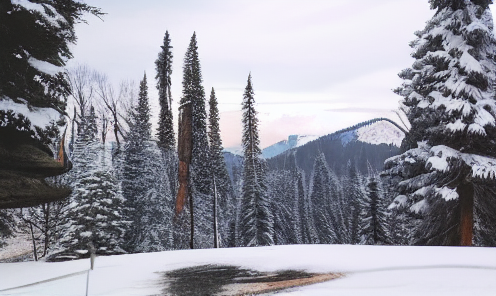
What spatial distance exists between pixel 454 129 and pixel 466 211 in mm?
2864

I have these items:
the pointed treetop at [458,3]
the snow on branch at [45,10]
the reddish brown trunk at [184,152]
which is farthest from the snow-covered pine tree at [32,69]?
the reddish brown trunk at [184,152]

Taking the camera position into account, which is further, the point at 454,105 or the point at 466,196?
the point at 466,196

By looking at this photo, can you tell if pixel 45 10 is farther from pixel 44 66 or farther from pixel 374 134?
pixel 374 134

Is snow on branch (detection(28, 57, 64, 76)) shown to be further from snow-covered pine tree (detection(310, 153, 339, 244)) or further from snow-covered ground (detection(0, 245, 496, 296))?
snow-covered pine tree (detection(310, 153, 339, 244))

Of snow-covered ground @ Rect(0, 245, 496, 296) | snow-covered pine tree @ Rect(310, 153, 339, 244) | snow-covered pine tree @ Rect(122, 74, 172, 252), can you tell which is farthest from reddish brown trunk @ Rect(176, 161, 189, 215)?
snow-covered pine tree @ Rect(310, 153, 339, 244)

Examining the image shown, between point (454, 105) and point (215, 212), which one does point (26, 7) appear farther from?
point (215, 212)

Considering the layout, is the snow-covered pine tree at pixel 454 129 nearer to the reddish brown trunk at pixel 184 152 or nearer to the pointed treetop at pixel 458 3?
the pointed treetop at pixel 458 3

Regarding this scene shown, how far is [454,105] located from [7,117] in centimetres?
1147

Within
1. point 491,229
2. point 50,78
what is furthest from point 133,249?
point 491,229

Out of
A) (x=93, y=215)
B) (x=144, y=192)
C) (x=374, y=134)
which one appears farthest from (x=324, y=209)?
(x=374, y=134)

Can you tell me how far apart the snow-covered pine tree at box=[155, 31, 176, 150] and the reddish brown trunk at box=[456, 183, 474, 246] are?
72.6 ft

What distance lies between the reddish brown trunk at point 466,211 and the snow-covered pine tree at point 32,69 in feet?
38.5

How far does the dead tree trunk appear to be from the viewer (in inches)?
1113

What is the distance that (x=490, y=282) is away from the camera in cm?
373
